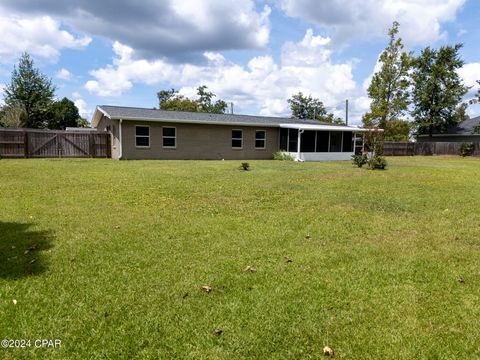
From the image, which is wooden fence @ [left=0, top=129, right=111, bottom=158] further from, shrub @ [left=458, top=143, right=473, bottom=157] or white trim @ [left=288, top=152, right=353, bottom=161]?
shrub @ [left=458, top=143, right=473, bottom=157]

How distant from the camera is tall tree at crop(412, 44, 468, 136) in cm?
3922

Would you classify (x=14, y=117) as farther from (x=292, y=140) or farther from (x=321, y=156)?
(x=321, y=156)

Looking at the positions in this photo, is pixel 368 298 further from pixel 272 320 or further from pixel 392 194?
pixel 392 194

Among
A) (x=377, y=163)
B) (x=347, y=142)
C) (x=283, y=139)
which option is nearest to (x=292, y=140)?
(x=283, y=139)

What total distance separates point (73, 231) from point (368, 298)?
162 inches

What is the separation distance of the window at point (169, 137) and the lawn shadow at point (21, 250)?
15.8 meters

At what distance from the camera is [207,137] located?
2250 centimetres

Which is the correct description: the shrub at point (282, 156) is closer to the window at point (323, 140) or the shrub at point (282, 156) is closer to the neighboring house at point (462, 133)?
the window at point (323, 140)

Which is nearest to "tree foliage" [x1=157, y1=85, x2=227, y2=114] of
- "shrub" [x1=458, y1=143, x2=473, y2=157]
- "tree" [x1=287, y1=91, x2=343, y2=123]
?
"tree" [x1=287, y1=91, x2=343, y2=123]

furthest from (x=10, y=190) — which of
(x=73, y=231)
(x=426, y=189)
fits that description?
(x=426, y=189)

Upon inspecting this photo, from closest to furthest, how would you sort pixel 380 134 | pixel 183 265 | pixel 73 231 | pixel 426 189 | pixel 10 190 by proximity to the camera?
pixel 183 265
pixel 73 231
pixel 10 190
pixel 426 189
pixel 380 134

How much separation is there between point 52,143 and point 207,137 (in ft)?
29.2

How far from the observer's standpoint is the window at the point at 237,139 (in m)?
23.5

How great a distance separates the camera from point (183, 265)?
405cm
